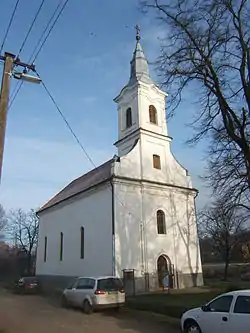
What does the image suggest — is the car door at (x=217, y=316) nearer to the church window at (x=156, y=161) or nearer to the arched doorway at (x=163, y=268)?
the arched doorway at (x=163, y=268)

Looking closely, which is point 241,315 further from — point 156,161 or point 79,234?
point 79,234

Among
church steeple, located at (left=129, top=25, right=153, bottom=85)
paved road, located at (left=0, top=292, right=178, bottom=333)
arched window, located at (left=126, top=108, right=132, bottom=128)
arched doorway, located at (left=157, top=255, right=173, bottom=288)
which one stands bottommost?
paved road, located at (left=0, top=292, right=178, bottom=333)

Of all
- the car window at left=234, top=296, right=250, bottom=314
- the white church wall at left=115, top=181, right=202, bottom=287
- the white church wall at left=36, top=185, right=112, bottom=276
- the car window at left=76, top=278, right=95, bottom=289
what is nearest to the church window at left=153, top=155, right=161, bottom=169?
the white church wall at left=115, top=181, right=202, bottom=287

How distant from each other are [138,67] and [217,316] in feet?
85.2

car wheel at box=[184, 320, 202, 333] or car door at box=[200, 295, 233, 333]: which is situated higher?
car door at box=[200, 295, 233, 333]

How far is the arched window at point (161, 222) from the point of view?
26.2 m

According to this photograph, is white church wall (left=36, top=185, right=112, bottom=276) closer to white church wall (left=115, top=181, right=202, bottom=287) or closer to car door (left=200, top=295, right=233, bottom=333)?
white church wall (left=115, top=181, right=202, bottom=287)

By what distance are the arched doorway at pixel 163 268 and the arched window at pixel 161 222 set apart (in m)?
1.86

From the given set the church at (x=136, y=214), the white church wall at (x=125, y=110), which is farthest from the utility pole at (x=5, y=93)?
the white church wall at (x=125, y=110)

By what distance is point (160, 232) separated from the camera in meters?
26.2

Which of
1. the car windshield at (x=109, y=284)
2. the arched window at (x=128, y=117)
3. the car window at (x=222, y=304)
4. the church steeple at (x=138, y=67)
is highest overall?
the church steeple at (x=138, y=67)

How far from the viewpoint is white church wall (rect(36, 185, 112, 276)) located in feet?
79.6

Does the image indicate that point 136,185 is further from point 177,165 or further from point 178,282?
point 178,282

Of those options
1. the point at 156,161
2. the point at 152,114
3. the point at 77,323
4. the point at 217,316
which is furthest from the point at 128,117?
the point at 217,316
